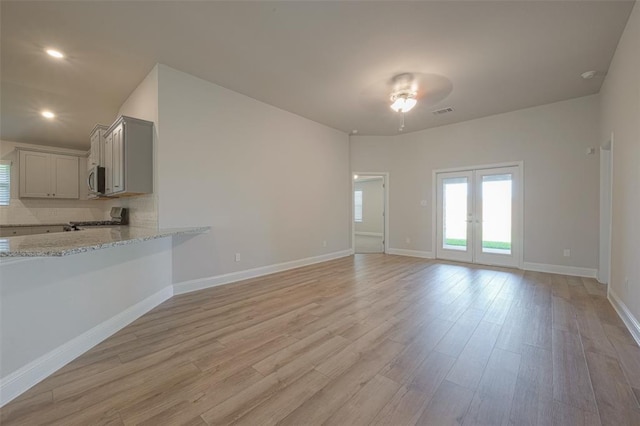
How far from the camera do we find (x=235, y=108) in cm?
432

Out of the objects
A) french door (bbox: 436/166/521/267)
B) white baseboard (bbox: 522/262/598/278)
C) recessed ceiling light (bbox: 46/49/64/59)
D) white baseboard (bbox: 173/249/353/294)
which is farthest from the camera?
french door (bbox: 436/166/521/267)

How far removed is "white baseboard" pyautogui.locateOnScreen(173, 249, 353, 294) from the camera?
376 cm

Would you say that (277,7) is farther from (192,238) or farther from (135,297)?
(135,297)

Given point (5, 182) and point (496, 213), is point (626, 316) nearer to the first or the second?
point (496, 213)

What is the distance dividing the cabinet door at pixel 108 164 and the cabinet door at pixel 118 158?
184mm

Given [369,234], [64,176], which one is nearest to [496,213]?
[369,234]

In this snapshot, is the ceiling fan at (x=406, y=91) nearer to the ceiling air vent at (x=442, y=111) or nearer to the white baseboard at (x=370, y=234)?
the ceiling air vent at (x=442, y=111)

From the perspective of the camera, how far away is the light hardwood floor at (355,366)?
5.08ft

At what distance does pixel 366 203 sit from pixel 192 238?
851cm

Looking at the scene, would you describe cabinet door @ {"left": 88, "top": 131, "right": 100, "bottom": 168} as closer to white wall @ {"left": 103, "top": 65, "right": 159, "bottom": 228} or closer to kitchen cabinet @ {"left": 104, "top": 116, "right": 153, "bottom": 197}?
white wall @ {"left": 103, "top": 65, "right": 159, "bottom": 228}

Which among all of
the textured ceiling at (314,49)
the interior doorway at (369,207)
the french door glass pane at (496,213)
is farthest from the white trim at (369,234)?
the textured ceiling at (314,49)

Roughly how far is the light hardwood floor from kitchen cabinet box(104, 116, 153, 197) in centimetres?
167

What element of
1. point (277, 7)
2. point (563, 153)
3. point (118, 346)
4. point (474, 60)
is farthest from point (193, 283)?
point (563, 153)

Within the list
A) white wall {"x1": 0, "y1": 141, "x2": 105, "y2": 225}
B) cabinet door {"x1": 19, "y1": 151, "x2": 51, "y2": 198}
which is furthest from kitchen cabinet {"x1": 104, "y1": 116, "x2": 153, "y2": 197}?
white wall {"x1": 0, "y1": 141, "x2": 105, "y2": 225}
